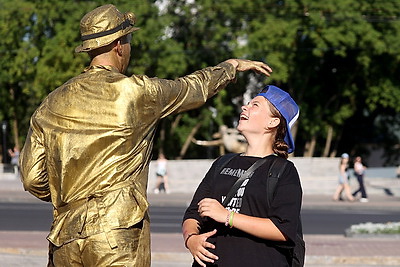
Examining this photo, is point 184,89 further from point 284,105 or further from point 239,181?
Answer: point 239,181

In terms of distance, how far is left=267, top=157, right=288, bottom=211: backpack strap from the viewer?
3879mm

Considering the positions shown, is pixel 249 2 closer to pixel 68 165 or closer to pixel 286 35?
pixel 286 35

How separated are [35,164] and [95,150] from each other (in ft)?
1.04

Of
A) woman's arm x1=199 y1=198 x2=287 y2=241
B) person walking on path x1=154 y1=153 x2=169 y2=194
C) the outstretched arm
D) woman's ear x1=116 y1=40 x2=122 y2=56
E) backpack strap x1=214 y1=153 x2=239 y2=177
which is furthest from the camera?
person walking on path x1=154 y1=153 x2=169 y2=194

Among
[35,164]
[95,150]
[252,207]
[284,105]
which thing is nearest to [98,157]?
[95,150]

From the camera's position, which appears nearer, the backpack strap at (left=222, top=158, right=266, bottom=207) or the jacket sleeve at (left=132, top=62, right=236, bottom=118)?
the backpack strap at (left=222, top=158, right=266, bottom=207)

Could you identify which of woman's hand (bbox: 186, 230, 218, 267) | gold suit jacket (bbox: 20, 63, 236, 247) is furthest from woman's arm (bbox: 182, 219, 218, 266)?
gold suit jacket (bbox: 20, 63, 236, 247)

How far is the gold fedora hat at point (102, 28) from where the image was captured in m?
4.20

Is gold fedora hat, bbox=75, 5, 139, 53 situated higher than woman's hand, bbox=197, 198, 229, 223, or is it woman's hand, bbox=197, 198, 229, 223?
gold fedora hat, bbox=75, 5, 139, 53

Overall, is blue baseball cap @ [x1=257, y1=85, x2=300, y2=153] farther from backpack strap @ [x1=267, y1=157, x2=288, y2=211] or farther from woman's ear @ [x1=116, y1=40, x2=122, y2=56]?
woman's ear @ [x1=116, y1=40, x2=122, y2=56]

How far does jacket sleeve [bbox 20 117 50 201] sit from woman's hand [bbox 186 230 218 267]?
75 centimetres

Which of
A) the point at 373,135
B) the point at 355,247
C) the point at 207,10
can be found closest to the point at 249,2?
the point at 207,10

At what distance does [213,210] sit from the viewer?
3.87m

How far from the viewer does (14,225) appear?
17.9 metres
